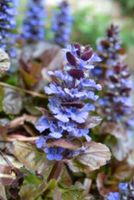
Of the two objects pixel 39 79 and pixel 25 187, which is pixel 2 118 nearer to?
pixel 39 79

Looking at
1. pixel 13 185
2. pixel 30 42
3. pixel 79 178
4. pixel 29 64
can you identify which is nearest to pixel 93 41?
pixel 30 42

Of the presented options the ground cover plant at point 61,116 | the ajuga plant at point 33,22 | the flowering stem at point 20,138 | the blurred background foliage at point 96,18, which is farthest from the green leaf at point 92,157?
the blurred background foliage at point 96,18

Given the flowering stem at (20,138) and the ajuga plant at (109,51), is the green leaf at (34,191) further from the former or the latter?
the ajuga plant at (109,51)

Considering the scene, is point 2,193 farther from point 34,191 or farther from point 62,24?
point 62,24

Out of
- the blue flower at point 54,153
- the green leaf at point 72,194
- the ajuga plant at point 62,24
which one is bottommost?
the green leaf at point 72,194

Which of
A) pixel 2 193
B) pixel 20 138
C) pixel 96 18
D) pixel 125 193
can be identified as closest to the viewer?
pixel 2 193

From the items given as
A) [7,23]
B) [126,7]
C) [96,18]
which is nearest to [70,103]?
[7,23]
